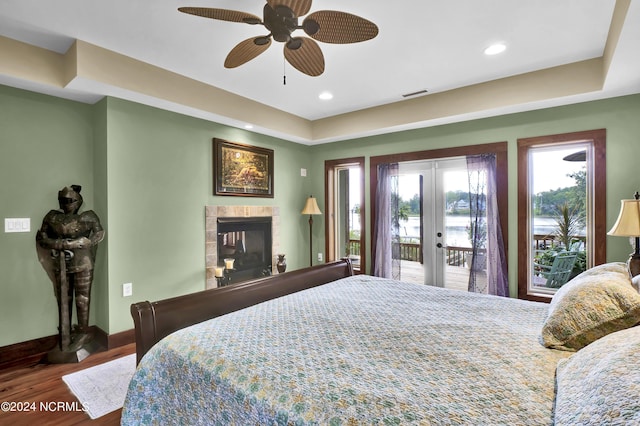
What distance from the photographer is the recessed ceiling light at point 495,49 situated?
2.73m

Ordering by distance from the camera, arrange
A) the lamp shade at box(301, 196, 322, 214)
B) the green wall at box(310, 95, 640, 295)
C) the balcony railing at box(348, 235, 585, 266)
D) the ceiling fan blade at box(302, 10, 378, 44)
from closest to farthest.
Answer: the ceiling fan blade at box(302, 10, 378, 44) → the green wall at box(310, 95, 640, 295) → the balcony railing at box(348, 235, 585, 266) → the lamp shade at box(301, 196, 322, 214)

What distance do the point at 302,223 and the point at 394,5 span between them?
11.9 ft

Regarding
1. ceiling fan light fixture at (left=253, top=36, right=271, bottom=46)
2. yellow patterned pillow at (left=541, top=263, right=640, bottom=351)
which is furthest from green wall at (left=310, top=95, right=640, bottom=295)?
ceiling fan light fixture at (left=253, top=36, right=271, bottom=46)

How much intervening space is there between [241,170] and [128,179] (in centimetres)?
143

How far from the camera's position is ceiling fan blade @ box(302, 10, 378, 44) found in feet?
6.01

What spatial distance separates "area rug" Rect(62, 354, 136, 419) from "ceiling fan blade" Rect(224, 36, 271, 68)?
260cm

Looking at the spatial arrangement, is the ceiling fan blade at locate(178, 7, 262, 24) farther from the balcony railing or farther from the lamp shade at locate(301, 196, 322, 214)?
the balcony railing

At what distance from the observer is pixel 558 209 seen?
3.57 meters

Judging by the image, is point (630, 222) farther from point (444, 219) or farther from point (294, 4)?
point (294, 4)

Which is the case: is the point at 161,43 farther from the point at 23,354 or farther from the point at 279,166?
the point at 23,354

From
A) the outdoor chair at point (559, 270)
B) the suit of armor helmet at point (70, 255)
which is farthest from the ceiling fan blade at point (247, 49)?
the outdoor chair at point (559, 270)

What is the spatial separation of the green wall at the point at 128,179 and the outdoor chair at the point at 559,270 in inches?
13.3

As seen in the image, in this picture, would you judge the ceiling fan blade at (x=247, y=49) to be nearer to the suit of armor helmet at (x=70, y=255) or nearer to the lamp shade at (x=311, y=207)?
the suit of armor helmet at (x=70, y=255)

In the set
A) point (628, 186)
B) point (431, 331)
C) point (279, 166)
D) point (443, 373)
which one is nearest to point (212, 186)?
point (279, 166)
